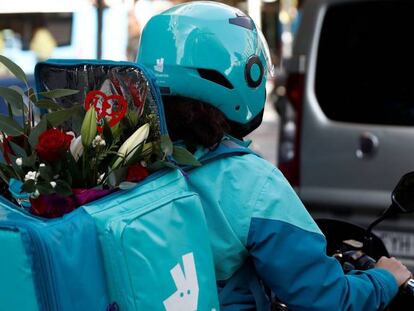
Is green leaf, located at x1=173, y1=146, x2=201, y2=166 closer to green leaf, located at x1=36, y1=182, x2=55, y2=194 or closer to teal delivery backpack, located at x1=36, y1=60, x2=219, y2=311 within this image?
teal delivery backpack, located at x1=36, y1=60, x2=219, y2=311

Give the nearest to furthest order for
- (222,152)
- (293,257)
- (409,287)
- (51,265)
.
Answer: (51,265) < (293,257) < (222,152) < (409,287)

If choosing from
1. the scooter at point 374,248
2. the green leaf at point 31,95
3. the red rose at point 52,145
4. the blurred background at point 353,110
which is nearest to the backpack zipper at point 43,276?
the red rose at point 52,145

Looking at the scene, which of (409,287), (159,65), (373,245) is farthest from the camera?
(373,245)

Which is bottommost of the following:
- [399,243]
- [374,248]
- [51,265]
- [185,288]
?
[399,243]

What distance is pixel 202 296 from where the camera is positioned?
1757 millimetres

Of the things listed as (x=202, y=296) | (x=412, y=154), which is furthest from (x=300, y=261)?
(x=412, y=154)

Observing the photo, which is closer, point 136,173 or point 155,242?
point 155,242

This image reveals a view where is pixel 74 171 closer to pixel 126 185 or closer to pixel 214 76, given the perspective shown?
pixel 126 185

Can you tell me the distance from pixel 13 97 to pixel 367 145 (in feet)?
10.0

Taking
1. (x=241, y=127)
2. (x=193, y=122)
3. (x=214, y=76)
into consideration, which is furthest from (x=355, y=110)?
(x=193, y=122)

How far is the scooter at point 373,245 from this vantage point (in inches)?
84.6

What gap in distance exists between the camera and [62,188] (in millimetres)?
1683

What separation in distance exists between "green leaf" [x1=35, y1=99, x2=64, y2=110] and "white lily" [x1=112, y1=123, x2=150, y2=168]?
0.66 feet

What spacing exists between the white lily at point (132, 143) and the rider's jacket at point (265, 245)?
0.67 feet
